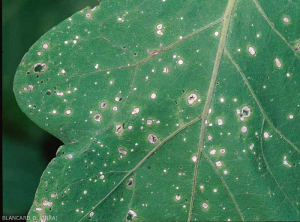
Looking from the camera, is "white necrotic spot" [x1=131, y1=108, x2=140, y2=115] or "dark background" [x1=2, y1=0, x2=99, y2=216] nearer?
"white necrotic spot" [x1=131, y1=108, x2=140, y2=115]

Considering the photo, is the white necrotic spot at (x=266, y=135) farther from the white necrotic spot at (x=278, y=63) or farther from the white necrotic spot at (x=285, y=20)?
the white necrotic spot at (x=285, y=20)

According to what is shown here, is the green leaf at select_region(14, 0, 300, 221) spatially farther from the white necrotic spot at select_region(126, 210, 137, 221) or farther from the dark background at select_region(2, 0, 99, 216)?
the dark background at select_region(2, 0, 99, 216)

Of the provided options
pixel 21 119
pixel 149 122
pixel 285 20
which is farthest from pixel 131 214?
pixel 21 119

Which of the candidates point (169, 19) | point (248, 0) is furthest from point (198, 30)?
point (248, 0)

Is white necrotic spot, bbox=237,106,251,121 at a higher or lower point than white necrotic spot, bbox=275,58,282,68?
lower

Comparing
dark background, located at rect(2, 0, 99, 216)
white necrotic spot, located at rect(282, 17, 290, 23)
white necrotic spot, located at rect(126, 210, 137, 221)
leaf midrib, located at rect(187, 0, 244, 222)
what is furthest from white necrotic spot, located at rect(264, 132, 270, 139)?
dark background, located at rect(2, 0, 99, 216)

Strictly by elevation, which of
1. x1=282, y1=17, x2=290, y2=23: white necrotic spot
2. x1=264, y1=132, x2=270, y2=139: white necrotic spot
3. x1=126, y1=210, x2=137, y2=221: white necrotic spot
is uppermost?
x1=282, y1=17, x2=290, y2=23: white necrotic spot

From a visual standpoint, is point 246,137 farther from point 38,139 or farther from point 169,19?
point 38,139
